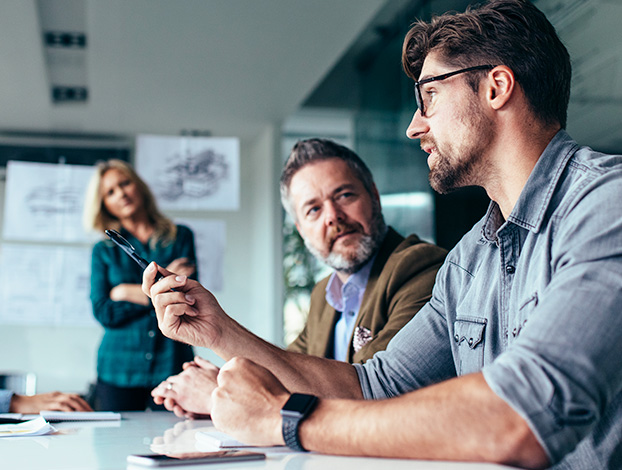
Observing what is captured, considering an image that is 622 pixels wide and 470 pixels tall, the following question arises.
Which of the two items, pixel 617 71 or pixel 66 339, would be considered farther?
pixel 66 339

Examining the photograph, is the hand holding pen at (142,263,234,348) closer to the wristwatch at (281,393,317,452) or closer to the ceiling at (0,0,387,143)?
the wristwatch at (281,393,317,452)

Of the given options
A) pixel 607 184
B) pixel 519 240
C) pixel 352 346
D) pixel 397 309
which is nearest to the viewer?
pixel 607 184

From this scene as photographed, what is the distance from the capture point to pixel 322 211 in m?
2.01

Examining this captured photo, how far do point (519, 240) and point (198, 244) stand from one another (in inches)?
117

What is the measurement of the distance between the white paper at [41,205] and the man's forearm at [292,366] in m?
2.93

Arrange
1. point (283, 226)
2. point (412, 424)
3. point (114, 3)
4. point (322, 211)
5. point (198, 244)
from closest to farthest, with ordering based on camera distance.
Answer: point (412, 424) → point (322, 211) → point (114, 3) → point (198, 244) → point (283, 226)

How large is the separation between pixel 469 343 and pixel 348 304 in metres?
0.77

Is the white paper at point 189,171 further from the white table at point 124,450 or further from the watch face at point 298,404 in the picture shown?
the watch face at point 298,404

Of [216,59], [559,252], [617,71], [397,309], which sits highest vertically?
[216,59]

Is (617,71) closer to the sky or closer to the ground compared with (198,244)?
closer to the sky

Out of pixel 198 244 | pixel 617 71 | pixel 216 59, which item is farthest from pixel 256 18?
pixel 617 71

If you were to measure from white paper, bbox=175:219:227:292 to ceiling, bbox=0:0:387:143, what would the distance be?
0.61 metres

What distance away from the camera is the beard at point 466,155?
1.22 m

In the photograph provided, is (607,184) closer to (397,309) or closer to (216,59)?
(397,309)
